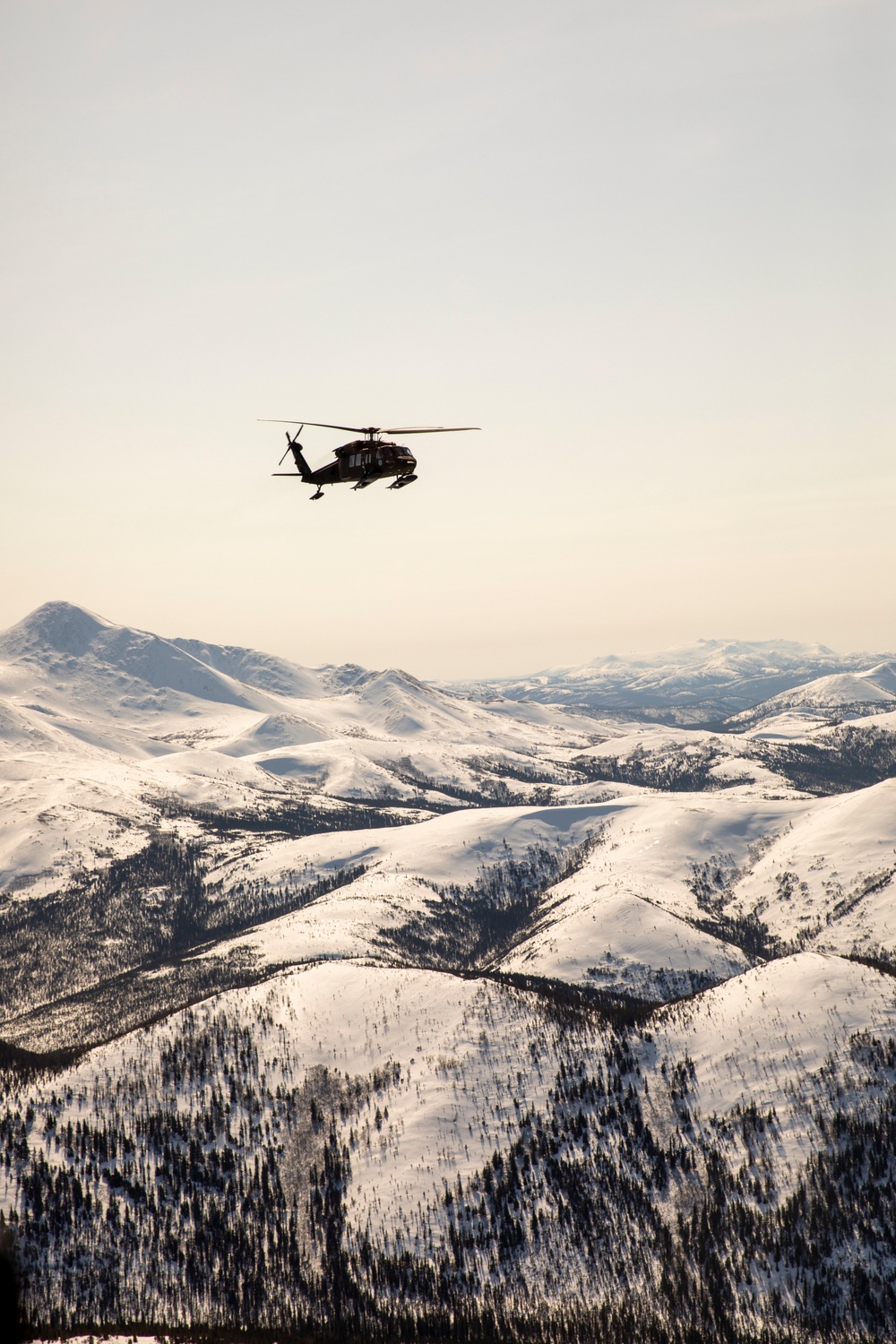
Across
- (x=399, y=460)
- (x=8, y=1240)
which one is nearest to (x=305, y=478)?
(x=399, y=460)

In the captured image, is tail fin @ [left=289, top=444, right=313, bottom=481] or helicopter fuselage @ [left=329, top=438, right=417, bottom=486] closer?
helicopter fuselage @ [left=329, top=438, right=417, bottom=486]

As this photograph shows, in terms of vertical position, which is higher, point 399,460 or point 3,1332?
point 399,460

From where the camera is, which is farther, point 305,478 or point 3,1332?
point 305,478

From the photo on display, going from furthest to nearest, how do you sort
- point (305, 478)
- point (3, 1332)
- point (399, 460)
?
point (305, 478), point (399, 460), point (3, 1332)

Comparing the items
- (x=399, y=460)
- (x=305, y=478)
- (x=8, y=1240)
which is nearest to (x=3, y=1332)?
(x=8, y=1240)

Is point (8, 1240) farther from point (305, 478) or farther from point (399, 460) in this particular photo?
point (305, 478)

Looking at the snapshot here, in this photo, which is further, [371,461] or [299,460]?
[299,460]

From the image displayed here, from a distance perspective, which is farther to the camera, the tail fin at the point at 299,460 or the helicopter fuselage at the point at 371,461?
the tail fin at the point at 299,460

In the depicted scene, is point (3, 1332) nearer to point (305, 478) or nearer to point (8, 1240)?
point (8, 1240)

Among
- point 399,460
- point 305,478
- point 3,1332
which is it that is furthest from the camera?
point 305,478

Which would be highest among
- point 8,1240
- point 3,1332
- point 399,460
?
point 399,460
